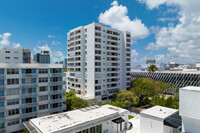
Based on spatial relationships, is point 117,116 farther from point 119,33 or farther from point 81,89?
point 119,33

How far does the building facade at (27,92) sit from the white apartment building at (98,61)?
56.8ft

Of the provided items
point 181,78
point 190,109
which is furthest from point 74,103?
point 181,78

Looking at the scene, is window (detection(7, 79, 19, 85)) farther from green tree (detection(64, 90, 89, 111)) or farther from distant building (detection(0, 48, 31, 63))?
distant building (detection(0, 48, 31, 63))

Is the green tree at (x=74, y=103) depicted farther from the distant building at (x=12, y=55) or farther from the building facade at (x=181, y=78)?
the building facade at (x=181, y=78)

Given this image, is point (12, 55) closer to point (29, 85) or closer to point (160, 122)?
point (29, 85)

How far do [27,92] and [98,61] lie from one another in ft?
98.3

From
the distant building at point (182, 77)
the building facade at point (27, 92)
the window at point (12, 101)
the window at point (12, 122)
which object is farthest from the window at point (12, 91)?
the distant building at point (182, 77)

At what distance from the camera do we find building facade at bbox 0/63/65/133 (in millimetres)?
31375

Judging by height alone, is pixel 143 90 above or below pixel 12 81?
below

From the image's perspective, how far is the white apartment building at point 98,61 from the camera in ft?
182

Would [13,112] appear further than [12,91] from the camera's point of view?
No

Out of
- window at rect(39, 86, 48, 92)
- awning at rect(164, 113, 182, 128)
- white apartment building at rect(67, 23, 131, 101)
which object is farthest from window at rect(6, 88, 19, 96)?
awning at rect(164, 113, 182, 128)

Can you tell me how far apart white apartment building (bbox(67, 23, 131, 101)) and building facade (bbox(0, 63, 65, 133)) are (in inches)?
681

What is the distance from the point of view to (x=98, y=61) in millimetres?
56000
